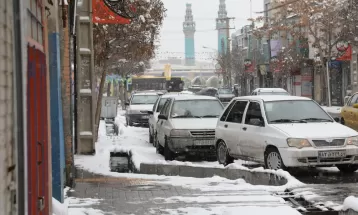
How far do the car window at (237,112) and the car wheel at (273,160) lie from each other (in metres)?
1.43

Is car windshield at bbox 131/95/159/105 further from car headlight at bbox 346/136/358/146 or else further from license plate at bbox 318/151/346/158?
license plate at bbox 318/151/346/158

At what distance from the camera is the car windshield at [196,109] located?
1505cm

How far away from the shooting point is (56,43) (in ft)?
22.9

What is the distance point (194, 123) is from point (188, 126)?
0.24m

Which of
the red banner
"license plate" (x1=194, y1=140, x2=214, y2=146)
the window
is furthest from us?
"license plate" (x1=194, y1=140, x2=214, y2=146)

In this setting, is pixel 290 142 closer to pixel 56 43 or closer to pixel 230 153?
pixel 230 153

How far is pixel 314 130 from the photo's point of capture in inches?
416

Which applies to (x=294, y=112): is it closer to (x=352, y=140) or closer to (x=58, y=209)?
(x=352, y=140)

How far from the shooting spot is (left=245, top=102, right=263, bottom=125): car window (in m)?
11.5

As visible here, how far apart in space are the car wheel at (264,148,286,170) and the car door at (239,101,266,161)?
0.17 metres

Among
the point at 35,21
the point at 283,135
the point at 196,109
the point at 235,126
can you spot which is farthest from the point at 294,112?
the point at 35,21

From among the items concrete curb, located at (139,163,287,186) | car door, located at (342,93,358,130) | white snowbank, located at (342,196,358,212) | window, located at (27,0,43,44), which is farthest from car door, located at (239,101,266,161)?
car door, located at (342,93,358,130)

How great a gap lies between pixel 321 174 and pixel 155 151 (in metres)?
6.07

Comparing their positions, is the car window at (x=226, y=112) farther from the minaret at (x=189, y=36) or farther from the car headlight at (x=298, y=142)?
the minaret at (x=189, y=36)
